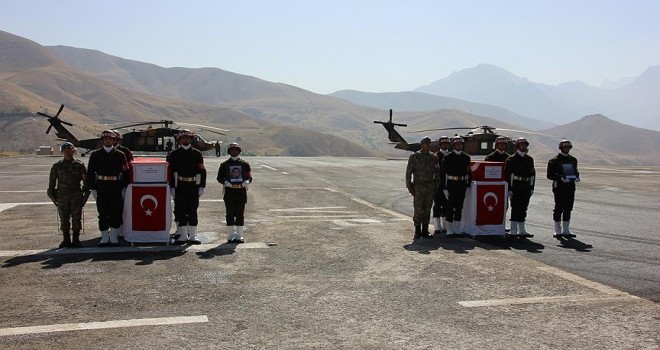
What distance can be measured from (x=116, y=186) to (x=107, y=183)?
0.17 metres

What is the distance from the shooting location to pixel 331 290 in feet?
23.5

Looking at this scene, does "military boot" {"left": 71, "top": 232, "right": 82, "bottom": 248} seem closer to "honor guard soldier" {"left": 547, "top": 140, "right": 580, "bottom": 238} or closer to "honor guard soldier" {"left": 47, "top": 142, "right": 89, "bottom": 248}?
"honor guard soldier" {"left": 47, "top": 142, "right": 89, "bottom": 248}

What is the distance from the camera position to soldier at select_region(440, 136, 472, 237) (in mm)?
11398

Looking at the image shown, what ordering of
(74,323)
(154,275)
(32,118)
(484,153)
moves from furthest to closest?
1. (32,118)
2. (484,153)
3. (154,275)
4. (74,323)

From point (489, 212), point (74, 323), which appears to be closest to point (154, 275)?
point (74, 323)

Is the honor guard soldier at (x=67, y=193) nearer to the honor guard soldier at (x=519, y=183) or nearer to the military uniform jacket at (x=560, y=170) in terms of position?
the honor guard soldier at (x=519, y=183)

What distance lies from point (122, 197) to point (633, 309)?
8514mm

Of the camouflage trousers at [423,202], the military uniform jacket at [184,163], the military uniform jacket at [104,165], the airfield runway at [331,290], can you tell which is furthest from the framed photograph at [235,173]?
the camouflage trousers at [423,202]

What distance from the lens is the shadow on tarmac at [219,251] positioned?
9.23 metres

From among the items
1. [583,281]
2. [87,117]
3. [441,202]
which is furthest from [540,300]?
[87,117]

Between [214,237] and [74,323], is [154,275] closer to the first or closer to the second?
[74,323]

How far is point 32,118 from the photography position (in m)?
102

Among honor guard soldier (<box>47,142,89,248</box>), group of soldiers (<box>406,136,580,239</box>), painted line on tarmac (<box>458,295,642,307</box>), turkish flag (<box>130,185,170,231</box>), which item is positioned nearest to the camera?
painted line on tarmac (<box>458,295,642,307</box>)

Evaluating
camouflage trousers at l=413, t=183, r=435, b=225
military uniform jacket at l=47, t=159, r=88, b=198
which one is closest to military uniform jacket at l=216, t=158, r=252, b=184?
military uniform jacket at l=47, t=159, r=88, b=198
